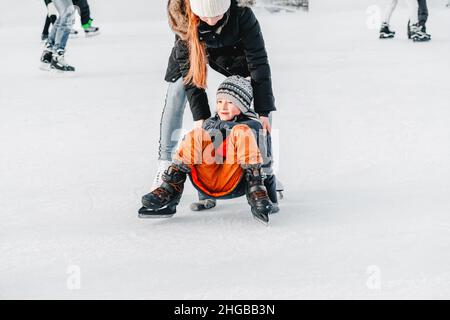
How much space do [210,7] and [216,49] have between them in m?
0.22

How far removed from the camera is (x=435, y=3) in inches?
429

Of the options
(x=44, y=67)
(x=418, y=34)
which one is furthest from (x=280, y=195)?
(x=418, y=34)

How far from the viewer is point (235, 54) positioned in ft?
8.66

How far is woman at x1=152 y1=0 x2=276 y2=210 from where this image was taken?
2.52 meters

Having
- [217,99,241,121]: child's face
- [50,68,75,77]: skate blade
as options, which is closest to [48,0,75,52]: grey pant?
[50,68,75,77]: skate blade

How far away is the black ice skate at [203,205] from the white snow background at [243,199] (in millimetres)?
42

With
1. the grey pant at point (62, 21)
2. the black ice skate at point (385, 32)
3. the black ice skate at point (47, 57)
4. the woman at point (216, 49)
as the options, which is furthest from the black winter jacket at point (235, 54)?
the black ice skate at point (385, 32)

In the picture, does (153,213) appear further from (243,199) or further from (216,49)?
(216,49)

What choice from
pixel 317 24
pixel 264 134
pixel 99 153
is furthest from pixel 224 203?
pixel 317 24

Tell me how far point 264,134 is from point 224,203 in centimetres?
32

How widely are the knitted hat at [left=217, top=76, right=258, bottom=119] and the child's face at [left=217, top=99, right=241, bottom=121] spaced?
0.01 meters

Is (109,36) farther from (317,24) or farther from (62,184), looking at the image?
(62,184)

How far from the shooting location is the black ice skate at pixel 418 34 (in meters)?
7.39

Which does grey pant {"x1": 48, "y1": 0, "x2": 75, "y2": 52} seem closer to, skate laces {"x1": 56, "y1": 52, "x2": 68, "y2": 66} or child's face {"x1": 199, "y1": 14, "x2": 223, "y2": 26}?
skate laces {"x1": 56, "y1": 52, "x2": 68, "y2": 66}
